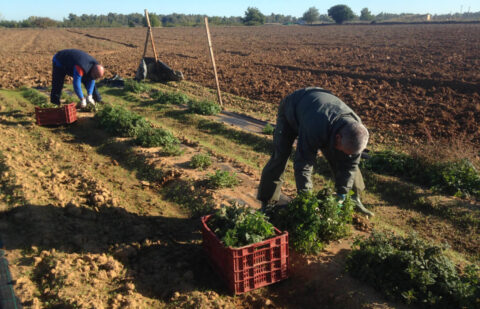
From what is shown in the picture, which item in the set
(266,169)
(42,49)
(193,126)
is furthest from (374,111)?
(42,49)

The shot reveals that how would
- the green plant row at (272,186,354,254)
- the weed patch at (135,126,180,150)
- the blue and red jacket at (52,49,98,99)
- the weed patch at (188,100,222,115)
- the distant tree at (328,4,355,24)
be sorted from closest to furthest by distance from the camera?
the green plant row at (272,186,354,254) < the weed patch at (135,126,180,150) < the blue and red jacket at (52,49,98,99) < the weed patch at (188,100,222,115) < the distant tree at (328,4,355,24)

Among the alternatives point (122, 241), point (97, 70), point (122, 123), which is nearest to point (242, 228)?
point (122, 241)

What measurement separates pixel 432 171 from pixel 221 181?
11.6ft

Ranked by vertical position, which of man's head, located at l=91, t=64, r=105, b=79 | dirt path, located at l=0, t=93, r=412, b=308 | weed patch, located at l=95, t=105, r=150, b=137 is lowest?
dirt path, located at l=0, t=93, r=412, b=308

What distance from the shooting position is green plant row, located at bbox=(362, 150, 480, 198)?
602cm

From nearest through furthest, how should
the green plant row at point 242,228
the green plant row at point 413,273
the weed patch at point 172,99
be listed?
1. the green plant row at point 413,273
2. the green plant row at point 242,228
3. the weed patch at point 172,99

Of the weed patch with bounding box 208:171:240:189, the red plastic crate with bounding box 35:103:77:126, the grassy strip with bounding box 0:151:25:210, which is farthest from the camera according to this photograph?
the red plastic crate with bounding box 35:103:77:126

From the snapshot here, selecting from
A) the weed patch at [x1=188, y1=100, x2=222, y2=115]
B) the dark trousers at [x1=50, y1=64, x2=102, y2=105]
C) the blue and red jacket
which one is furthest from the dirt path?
the weed patch at [x1=188, y1=100, x2=222, y2=115]

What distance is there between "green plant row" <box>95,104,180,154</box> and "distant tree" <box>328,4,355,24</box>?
77.8 m

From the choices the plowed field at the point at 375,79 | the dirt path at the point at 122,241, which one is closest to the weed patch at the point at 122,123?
the dirt path at the point at 122,241

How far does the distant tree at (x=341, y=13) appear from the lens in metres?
78.1

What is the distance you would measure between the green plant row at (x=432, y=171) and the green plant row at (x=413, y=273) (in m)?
2.67

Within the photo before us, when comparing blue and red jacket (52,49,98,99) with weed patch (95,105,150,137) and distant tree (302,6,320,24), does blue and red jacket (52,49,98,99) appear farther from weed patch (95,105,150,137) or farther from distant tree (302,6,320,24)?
distant tree (302,6,320,24)

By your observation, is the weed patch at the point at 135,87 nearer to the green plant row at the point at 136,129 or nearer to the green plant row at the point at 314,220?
the green plant row at the point at 136,129
